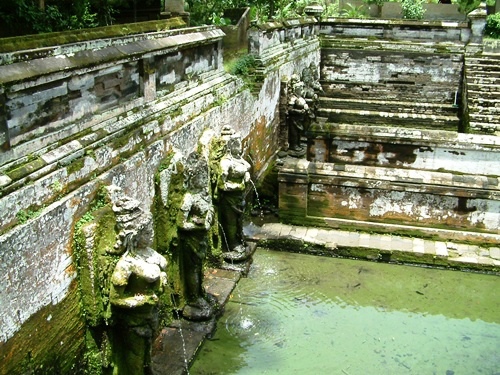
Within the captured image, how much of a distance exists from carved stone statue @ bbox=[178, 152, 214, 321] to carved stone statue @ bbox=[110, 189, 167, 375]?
3.89 ft

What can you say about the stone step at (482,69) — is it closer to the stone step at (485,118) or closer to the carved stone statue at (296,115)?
the stone step at (485,118)

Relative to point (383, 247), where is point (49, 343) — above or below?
above

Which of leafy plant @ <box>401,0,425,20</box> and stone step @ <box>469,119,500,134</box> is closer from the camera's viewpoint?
stone step @ <box>469,119,500,134</box>

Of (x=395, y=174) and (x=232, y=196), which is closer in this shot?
(x=232, y=196)

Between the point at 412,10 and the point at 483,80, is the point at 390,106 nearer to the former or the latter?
the point at 483,80

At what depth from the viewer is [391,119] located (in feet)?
43.1

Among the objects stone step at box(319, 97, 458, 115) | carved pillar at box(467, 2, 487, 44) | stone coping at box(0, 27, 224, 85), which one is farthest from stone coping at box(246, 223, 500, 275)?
carved pillar at box(467, 2, 487, 44)

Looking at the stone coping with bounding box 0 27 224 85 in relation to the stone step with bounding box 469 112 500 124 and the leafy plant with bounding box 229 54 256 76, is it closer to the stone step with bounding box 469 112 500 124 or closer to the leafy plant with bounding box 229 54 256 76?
the leafy plant with bounding box 229 54 256 76

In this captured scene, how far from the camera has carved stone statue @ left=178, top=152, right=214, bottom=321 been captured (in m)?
5.71

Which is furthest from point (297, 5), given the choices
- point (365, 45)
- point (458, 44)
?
point (458, 44)

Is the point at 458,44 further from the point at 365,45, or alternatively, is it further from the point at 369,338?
the point at 369,338

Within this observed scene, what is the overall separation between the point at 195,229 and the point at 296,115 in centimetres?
536

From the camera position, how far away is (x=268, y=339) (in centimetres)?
591

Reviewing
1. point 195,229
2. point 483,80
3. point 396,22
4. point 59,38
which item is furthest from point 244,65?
point 396,22
